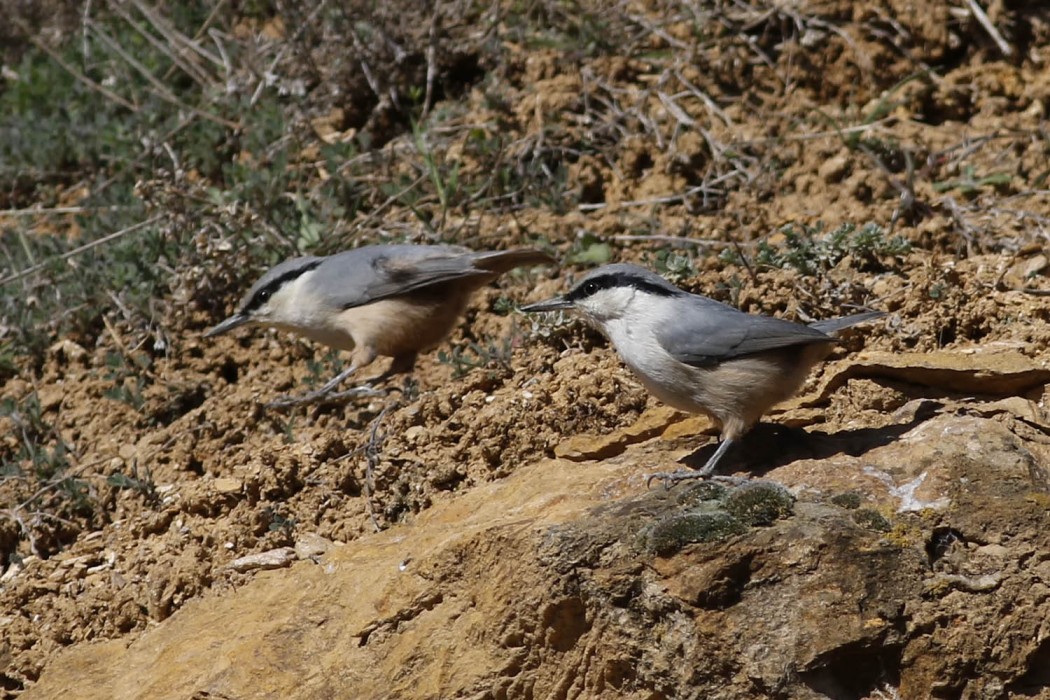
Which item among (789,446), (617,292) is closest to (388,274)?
(617,292)

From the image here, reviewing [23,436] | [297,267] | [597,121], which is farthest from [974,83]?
[23,436]

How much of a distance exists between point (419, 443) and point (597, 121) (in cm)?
300

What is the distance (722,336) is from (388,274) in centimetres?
196

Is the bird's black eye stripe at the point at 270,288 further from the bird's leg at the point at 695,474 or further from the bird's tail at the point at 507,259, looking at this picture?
the bird's leg at the point at 695,474

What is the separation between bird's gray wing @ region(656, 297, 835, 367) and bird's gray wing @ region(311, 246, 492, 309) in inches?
58.0

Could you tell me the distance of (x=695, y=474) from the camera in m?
4.12

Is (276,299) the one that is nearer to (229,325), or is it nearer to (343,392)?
(229,325)

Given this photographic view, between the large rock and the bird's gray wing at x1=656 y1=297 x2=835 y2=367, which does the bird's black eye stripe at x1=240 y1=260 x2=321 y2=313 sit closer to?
the large rock

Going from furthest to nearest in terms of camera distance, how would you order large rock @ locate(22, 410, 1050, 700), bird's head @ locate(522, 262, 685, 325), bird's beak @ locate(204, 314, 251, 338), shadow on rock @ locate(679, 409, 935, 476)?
1. bird's beak @ locate(204, 314, 251, 338)
2. bird's head @ locate(522, 262, 685, 325)
3. shadow on rock @ locate(679, 409, 935, 476)
4. large rock @ locate(22, 410, 1050, 700)

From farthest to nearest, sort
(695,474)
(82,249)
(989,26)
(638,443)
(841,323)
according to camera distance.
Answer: (989,26), (82,249), (638,443), (841,323), (695,474)

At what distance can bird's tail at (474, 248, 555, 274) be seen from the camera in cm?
555

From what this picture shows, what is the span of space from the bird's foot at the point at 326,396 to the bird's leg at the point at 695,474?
183 cm

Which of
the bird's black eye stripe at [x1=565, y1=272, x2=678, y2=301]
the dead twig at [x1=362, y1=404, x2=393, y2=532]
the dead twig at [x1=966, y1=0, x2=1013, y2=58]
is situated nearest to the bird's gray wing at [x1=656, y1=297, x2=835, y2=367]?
the bird's black eye stripe at [x1=565, y1=272, x2=678, y2=301]

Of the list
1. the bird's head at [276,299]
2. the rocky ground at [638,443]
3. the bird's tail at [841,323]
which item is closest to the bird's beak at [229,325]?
the bird's head at [276,299]
